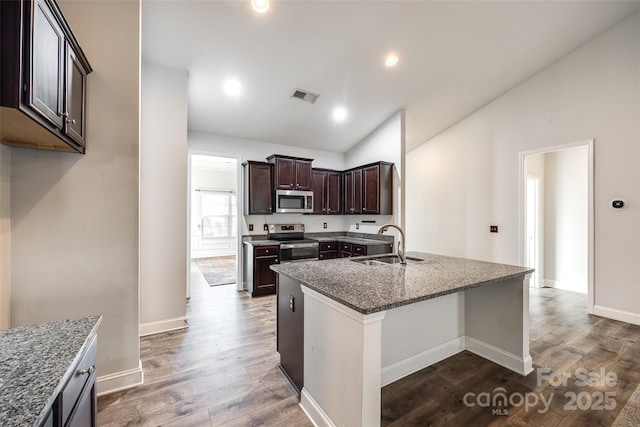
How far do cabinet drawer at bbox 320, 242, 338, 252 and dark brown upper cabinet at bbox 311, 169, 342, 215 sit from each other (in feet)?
2.18

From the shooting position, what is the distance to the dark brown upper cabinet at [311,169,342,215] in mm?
5301

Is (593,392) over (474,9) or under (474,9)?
under

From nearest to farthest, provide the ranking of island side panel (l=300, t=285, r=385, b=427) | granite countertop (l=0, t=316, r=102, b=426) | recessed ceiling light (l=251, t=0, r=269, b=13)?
granite countertop (l=0, t=316, r=102, b=426) → island side panel (l=300, t=285, r=385, b=427) → recessed ceiling light (l=251, t=0, r=269, b=13)

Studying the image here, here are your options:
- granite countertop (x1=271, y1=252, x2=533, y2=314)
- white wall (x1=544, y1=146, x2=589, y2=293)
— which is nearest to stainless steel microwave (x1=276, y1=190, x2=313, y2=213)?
granite countertop (x1=271, y1=252, x2=533, y2=314)

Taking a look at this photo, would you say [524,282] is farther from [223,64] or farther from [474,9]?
[223,64]

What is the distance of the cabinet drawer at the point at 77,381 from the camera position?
92 cm

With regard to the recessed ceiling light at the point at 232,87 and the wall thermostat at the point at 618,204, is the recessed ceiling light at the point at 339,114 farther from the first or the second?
the wall thermostat at the point at 618,204

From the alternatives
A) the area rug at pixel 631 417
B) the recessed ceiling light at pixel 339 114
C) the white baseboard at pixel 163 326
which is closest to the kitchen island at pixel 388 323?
the area rug at pixel 631 417

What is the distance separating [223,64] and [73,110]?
1830 millimetres

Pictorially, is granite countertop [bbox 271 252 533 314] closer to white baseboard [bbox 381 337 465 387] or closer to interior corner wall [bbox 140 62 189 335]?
white baseboard [bbox 381 337 465 387]

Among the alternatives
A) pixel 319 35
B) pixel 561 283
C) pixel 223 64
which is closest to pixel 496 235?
pixel 561 283

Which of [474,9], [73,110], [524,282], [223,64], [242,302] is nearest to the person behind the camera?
[73,110]

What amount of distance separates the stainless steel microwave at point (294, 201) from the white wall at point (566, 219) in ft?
14.5

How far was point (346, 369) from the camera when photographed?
145cm
